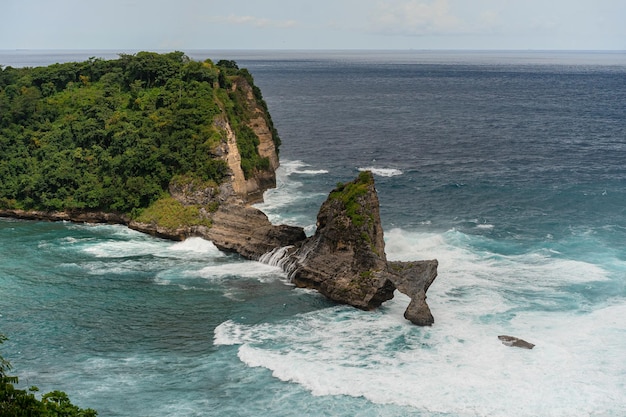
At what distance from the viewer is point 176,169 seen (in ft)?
262

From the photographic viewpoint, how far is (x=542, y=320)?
53.6 meters

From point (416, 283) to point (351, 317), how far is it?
20.0 feet

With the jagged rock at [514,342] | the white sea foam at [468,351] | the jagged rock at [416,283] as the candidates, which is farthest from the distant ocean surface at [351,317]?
the jagged rock at [416,283]

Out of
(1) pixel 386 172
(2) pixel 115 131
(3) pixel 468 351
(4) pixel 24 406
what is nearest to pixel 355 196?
(3) pixel 468 351

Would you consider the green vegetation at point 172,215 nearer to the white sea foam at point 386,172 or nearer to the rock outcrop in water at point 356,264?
the rock outcrop in water at point 356,264

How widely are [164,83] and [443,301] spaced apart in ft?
187

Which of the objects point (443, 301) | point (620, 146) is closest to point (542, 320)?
point (443, 301)

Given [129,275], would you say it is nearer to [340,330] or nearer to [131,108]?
[340,330]

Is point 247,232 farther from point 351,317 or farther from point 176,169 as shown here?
point 351,317

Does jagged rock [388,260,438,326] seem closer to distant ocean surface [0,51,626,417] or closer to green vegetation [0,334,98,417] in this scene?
distant ocean surface [0,51,626,417]

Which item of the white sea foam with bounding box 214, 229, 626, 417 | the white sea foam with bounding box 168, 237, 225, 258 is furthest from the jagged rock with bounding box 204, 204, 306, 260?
the white sea foam with bounding box 214, 229, 626, 417

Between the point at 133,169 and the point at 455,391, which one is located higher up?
the point at 133,169

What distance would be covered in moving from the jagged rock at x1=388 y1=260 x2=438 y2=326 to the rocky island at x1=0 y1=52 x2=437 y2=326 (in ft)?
0.37

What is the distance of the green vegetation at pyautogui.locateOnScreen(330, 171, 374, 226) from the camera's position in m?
58.5
